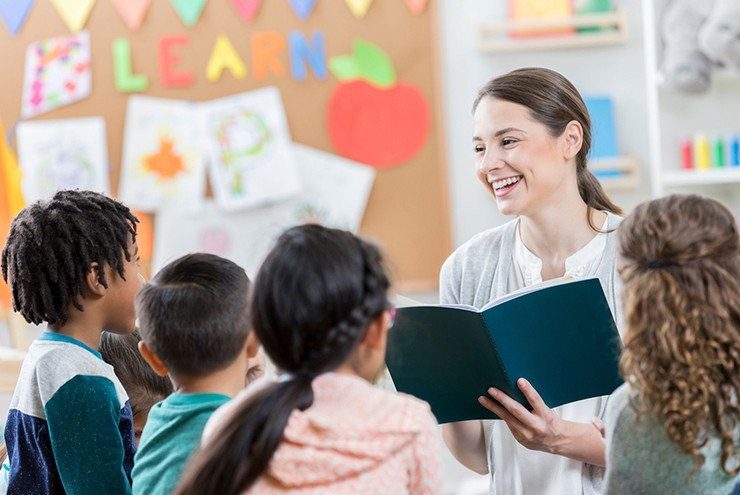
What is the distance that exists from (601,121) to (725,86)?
0.39 metres

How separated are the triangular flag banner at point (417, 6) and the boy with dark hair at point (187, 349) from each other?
6.20 feet

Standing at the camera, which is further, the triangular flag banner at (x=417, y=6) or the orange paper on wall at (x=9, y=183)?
the triangular flag banner at (x=417, y=6)

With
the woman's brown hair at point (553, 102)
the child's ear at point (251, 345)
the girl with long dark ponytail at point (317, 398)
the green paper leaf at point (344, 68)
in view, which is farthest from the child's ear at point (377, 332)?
the green paper leaf at point (344, 68)

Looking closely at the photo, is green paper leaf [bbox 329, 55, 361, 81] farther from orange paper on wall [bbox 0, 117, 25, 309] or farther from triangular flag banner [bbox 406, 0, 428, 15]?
orange paper on wall [bbox 0, 117, 25, 309]

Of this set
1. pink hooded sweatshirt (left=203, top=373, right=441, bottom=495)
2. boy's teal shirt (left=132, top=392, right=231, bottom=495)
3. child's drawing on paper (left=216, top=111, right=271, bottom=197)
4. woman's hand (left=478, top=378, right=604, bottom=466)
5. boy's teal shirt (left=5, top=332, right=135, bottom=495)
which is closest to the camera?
pink hooded sweatshirt (left=203, top=373, right=441, bottom=495)

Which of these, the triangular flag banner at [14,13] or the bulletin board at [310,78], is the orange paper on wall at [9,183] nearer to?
the bulletin board at [310,78]

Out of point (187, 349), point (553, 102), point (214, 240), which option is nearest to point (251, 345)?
point (187, 349)

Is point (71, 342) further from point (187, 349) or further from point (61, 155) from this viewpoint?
point (61, 155)

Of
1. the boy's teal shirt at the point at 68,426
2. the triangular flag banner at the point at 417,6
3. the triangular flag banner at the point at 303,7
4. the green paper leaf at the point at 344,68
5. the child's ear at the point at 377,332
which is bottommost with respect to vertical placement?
→ the boy's teal shirt at the point at 68,426

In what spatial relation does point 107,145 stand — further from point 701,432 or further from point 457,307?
point 701,432

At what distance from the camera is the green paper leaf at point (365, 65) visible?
2.95 m

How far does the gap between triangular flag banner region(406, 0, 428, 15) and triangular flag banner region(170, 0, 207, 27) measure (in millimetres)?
615

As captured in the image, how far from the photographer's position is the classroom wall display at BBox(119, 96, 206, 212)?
290cm

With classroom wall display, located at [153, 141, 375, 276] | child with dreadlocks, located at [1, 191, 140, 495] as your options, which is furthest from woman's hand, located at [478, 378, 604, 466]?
classroom wall display, located at [153, 141, 375, 276]
